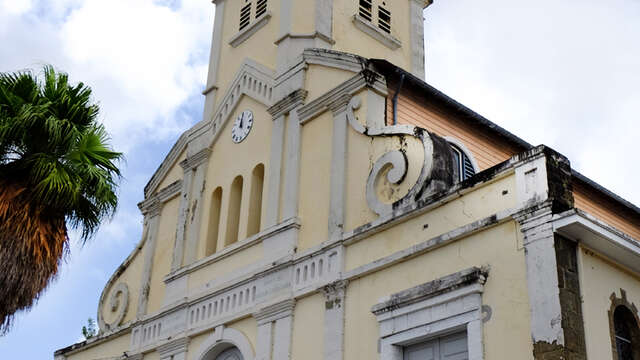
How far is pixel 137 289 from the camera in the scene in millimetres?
20250

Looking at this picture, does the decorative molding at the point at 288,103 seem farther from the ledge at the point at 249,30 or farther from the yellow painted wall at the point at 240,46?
the ledge at the point at 249,30

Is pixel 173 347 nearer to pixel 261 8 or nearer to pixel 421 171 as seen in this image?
pixel 421 171

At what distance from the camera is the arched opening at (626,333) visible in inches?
481

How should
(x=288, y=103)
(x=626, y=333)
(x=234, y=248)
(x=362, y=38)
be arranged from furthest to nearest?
(x=362, y=38)
(x=288, y=103)
(x=234, y=248)
(x=626, y=333)

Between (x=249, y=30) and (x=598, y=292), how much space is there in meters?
10.9

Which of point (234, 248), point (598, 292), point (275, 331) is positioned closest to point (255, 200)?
point (234, 248)

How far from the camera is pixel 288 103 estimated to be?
17.5 m

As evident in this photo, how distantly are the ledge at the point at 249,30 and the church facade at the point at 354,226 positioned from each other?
0.07 metres

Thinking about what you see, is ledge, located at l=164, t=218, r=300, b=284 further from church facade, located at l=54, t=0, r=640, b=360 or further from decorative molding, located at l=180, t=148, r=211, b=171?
decorative molding, located at l=180, t=148, r=211, b=171

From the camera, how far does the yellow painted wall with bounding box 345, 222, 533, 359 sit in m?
11.6

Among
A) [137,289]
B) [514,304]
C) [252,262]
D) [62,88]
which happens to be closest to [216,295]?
[252,262]

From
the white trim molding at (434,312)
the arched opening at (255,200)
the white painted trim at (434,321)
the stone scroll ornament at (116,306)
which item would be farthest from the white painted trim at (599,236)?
the stone scroll ornament at (116,306)

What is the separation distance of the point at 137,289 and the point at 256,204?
4.35 metres

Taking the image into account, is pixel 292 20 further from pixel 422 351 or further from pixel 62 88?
pixel 422 351
